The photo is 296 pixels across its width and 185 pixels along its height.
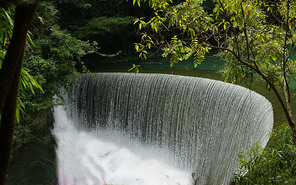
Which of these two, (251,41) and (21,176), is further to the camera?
(21,176)

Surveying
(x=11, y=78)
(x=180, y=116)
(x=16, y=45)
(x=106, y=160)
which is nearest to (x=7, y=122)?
(x=11, y=78)

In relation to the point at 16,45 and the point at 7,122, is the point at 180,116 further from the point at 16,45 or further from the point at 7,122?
the point at 16,45

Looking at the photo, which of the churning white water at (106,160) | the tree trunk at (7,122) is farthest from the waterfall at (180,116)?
the tree trunk at (7,122)

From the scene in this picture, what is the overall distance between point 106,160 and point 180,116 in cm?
279

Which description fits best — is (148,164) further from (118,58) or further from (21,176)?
(118,58)

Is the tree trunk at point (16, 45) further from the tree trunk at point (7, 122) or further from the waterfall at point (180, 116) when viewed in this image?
the waterfall at point (180, 116)

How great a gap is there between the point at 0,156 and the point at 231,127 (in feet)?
18.2

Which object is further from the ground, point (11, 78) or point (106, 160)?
point (11, 78)

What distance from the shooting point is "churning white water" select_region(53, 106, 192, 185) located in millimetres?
7812

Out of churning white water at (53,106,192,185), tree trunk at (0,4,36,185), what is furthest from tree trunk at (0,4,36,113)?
churning white water at (53,106,192,185)

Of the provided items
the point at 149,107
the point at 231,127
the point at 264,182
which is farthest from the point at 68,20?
the point at 264,182

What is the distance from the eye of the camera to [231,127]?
6.21 m

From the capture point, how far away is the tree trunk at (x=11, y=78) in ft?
4.04

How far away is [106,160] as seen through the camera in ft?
28.9
